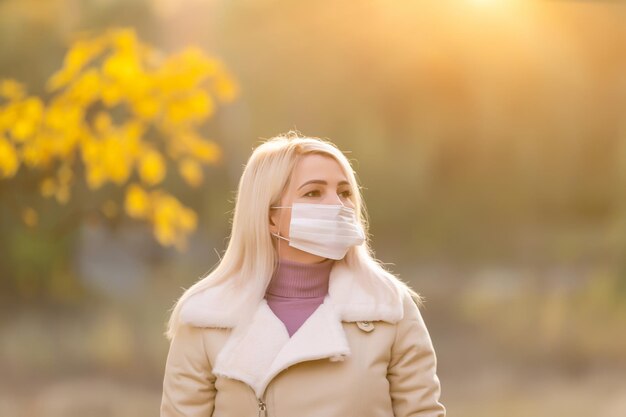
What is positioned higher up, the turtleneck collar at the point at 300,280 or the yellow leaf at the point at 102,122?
the yellow leaf at the point at 102,122

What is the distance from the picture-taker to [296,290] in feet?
7.88

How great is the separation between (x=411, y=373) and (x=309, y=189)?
1.58 ft

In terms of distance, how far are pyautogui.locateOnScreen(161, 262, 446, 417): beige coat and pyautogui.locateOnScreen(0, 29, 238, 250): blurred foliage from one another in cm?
304

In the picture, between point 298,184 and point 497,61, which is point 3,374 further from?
point 298,184

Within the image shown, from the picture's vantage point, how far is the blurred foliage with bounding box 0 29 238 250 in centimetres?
540

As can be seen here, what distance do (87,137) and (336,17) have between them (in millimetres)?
1460

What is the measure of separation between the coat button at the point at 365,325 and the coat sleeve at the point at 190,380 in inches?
14.2

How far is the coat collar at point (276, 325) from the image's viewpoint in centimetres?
225

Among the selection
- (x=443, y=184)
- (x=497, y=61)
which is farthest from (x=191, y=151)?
(x=497, y=61)

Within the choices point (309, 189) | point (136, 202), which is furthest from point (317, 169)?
point (136, 202)

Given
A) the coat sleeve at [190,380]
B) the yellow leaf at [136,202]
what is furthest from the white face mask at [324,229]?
the yellow leaf at [136,202]

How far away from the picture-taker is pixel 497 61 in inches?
216

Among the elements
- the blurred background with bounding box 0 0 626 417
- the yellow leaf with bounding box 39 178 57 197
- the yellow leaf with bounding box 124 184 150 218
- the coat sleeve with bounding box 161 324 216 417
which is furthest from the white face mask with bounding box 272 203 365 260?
the yellow leaf with bounding box 39 178 57 197

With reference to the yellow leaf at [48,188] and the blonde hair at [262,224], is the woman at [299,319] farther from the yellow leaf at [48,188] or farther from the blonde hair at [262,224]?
the yellow leaf at [48,188]
